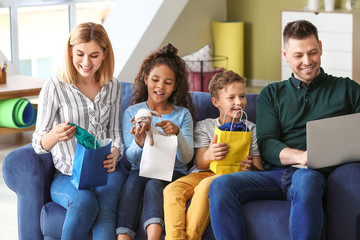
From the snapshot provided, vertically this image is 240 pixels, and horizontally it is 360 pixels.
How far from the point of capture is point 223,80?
2.83 m

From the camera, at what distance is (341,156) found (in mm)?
2473

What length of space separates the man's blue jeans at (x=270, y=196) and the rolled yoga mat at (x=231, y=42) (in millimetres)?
4805

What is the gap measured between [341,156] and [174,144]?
2.13 feet

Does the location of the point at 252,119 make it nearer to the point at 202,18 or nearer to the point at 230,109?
the point at 230,109

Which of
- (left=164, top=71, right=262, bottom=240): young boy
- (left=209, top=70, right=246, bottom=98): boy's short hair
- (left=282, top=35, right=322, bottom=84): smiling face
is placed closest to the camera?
(left=164, top=71, right=262, bottom=240): young boy

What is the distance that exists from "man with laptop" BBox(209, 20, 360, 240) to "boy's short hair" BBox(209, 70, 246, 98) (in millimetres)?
129

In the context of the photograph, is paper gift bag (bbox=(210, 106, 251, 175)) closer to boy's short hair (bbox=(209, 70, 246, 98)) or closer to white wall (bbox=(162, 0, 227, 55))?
boy's short hair (bbox=(209, 70, 246, 98))

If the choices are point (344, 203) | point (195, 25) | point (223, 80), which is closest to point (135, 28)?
point (195, 25)

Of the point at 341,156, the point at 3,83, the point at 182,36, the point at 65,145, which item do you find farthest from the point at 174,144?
the point at 182,36

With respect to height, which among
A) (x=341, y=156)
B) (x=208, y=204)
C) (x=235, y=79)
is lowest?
(x=208, y=204)

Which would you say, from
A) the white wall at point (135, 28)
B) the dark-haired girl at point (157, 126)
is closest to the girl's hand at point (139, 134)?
the dark-haired girl at point (157, 126)

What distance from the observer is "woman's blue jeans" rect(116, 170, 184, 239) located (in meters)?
2.55

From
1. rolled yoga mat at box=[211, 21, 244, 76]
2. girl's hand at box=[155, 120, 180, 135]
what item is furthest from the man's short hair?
rolled yoga mat at box=[211, 21, 244, 76]

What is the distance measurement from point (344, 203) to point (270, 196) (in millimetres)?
314
